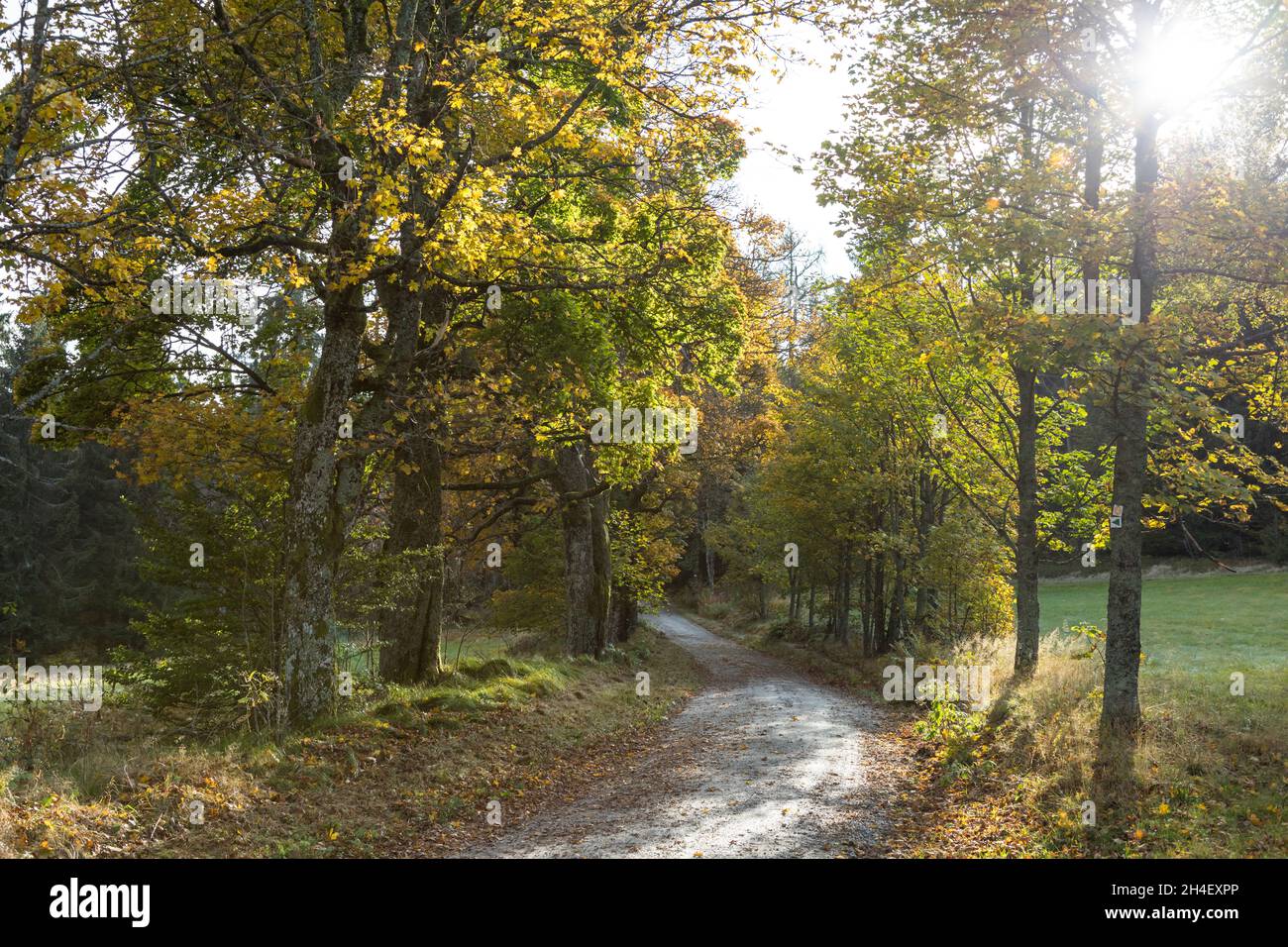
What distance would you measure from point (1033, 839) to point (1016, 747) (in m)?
2.90

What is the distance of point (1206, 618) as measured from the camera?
1144 inches

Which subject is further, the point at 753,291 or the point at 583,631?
the point at 753,291

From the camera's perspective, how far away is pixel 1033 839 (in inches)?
307

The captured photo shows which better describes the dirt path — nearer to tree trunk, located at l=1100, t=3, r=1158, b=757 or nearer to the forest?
the forest

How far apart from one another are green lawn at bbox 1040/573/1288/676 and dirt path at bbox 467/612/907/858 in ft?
22.6

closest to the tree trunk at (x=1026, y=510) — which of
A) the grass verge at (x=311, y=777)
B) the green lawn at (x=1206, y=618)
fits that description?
the green lawn at (x=1206, y=618)

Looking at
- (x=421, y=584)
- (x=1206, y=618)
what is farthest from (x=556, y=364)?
(x=1206, y=618)

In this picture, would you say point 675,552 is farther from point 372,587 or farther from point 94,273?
point 94,273

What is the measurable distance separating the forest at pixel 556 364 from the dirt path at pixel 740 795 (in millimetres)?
99

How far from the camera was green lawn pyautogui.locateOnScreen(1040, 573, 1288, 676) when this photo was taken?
19203 millimetres

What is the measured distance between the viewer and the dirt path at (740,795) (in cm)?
779

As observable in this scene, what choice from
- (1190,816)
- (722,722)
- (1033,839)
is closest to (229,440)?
(722,722)

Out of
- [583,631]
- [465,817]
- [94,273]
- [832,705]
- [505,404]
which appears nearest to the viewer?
[465,817]

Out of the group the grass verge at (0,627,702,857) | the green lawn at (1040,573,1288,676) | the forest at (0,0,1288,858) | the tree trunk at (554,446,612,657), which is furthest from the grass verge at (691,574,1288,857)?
the tree trunk at (554,446,612,657)
